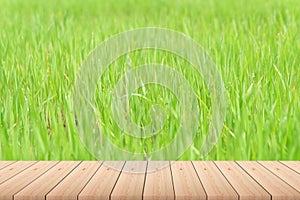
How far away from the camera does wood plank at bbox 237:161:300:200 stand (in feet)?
6.60

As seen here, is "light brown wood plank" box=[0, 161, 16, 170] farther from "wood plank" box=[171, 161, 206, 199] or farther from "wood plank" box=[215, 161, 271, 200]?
"wood plank" box=[215, 161, 271, 200]

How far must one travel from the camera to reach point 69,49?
4.38 meters

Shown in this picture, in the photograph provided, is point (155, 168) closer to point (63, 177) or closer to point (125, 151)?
point (125, 151)

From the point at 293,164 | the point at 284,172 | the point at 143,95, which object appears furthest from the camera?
the point at 143,95

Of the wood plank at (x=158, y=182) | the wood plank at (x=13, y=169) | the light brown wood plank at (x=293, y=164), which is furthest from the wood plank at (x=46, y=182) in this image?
the light brown wood plank at (x=293, y=164)

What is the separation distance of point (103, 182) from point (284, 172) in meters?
0.76

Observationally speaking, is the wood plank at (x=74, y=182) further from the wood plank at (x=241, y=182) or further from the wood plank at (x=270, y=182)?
the wood plank at (x=270, y=182)

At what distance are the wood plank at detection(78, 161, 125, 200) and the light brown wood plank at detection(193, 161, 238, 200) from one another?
347 mm

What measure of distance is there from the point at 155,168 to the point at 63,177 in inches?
15.6

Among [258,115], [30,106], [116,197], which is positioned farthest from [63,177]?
[258,115]

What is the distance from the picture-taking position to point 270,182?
2.17 m

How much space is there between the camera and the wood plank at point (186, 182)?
2.01 m

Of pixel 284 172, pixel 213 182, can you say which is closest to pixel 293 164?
pixel 284 172

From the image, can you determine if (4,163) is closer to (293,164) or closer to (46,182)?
(46,182)
